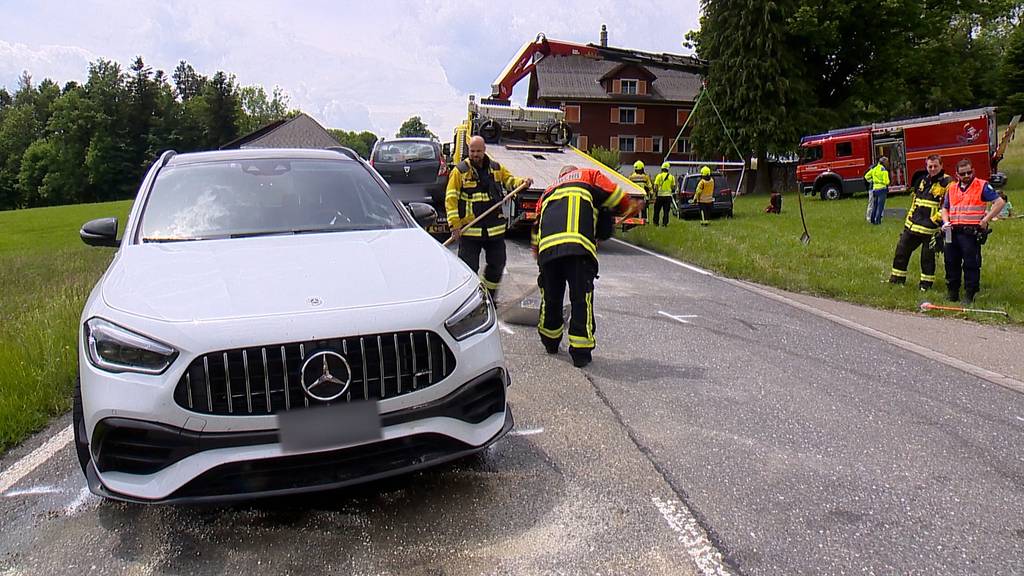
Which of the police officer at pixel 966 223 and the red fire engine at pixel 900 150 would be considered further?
the red fire engine at pixel 900 150

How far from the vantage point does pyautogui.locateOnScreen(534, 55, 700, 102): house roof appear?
171 feet

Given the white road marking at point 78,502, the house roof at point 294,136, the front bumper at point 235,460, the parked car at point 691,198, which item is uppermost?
the house roof at point 294,136

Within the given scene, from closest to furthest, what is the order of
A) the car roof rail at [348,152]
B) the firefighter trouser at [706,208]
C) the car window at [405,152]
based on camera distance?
the car roof rail at [348,152]
the car window at [405,152]
the firefighter trouser at [706,208]

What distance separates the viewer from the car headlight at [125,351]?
105 inches

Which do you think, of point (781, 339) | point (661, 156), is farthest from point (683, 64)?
point (661, 156)

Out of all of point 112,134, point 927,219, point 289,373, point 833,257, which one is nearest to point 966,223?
point 927,219

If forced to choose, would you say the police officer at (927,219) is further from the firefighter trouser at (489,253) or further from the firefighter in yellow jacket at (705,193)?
the firefighter in yellow jacket at (705,193)

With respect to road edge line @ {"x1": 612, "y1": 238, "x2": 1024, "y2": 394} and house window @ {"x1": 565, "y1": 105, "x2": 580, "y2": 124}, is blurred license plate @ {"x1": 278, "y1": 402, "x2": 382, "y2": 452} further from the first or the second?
house window @ {"x1": 565, "y1": 105, "x2": 580, "y2": 124}

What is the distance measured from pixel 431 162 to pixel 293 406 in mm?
12213

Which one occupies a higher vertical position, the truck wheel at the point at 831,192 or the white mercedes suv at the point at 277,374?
the truck wheel at the point at 831,192

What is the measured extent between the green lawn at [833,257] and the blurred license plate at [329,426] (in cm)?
783

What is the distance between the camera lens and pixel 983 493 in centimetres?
344

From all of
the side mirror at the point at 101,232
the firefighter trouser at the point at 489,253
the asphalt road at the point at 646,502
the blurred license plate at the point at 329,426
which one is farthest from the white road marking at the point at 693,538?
the firefighter trouser at the point at 489,253

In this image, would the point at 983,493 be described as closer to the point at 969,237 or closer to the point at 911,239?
the point at 969,237
